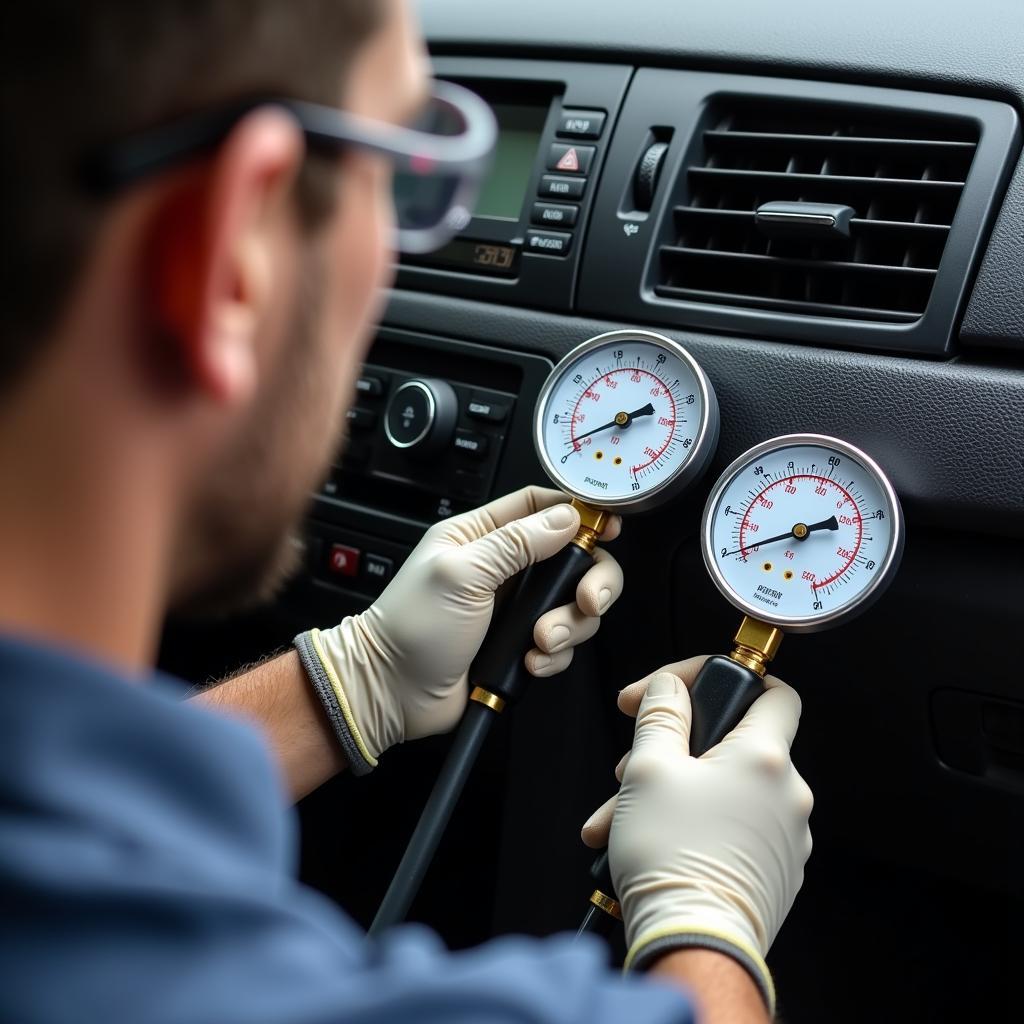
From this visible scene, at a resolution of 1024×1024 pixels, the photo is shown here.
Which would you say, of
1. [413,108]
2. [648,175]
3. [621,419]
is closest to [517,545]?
[621,419]

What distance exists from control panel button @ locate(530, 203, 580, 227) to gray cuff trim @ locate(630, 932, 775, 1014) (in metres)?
0.90

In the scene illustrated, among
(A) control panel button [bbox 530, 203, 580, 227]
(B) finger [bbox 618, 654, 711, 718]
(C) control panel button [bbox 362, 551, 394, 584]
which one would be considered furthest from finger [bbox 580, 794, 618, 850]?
(A) control panel button [bbox 530, 203, 580, 227]

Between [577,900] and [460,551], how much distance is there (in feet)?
1.83

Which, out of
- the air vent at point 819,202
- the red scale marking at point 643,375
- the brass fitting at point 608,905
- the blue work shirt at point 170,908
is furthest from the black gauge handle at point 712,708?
the blue work shirt at point 170,908

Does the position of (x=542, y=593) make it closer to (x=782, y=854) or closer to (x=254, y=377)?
(x=782, y=854)

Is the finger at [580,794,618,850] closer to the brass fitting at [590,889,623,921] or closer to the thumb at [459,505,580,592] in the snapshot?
the brass fitting at [590,889,623,921]

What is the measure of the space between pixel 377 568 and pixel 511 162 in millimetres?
574

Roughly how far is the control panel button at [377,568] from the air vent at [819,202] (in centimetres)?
50

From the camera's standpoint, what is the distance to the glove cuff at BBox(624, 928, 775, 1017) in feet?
3.28

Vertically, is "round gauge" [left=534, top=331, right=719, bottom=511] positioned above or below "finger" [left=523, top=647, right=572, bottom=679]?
above

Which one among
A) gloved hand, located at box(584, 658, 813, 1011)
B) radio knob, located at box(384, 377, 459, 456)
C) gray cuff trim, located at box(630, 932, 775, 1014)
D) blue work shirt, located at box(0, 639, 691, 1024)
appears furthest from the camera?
radio knob, located at box(384, 377, 459, 456)

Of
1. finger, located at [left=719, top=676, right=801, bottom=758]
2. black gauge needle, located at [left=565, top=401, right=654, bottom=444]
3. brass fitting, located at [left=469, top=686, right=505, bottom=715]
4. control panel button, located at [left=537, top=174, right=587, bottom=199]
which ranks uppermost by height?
control panel button, located at [left=537, top=174, right=587, bottom=199]

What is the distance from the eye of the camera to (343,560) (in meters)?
1.68

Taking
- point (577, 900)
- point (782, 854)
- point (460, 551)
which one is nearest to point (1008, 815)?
point (782, 854)
